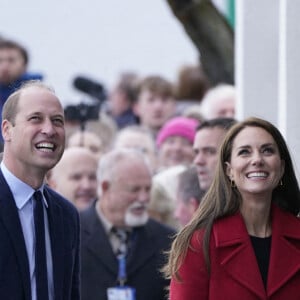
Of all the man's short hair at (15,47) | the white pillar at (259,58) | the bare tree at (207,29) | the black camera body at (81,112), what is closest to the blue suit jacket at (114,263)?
the white pillar at (259,58)

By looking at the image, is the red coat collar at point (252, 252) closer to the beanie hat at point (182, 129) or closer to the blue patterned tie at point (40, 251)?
the blue patterned tie at point (40, 251)

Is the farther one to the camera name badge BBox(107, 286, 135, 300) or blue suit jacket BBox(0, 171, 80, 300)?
name badge BBox(107, 286, 135, 300)

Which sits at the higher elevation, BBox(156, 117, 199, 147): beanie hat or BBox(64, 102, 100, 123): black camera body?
BBox(64, 102, 100, 123): black camera body

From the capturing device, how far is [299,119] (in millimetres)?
9219

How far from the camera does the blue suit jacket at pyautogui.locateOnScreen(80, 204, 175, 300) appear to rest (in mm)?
9977

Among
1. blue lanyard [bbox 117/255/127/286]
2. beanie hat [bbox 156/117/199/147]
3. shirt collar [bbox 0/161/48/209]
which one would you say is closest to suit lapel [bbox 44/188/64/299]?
shirt collar [bbox 0/161/48/209]

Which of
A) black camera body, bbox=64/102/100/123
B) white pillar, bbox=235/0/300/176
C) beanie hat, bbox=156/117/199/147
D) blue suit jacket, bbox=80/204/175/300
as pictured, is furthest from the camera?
black camera body, bbox=64/102/100/123

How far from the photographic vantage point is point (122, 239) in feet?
Result: 34.0

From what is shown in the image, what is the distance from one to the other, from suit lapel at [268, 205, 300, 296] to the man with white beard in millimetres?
2449

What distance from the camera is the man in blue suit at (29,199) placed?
7.06 meters

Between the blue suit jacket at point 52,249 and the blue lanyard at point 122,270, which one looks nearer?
the blue suit jacket at point 52,249

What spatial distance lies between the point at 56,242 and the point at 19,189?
318 millimetres

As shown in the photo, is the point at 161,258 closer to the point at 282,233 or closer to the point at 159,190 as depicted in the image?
the point at 159,190

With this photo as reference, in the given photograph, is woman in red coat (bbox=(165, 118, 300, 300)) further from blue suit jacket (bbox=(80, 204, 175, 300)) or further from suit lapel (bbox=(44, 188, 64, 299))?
blue suit jacket (bbox=(80, 204, 175, 300))
